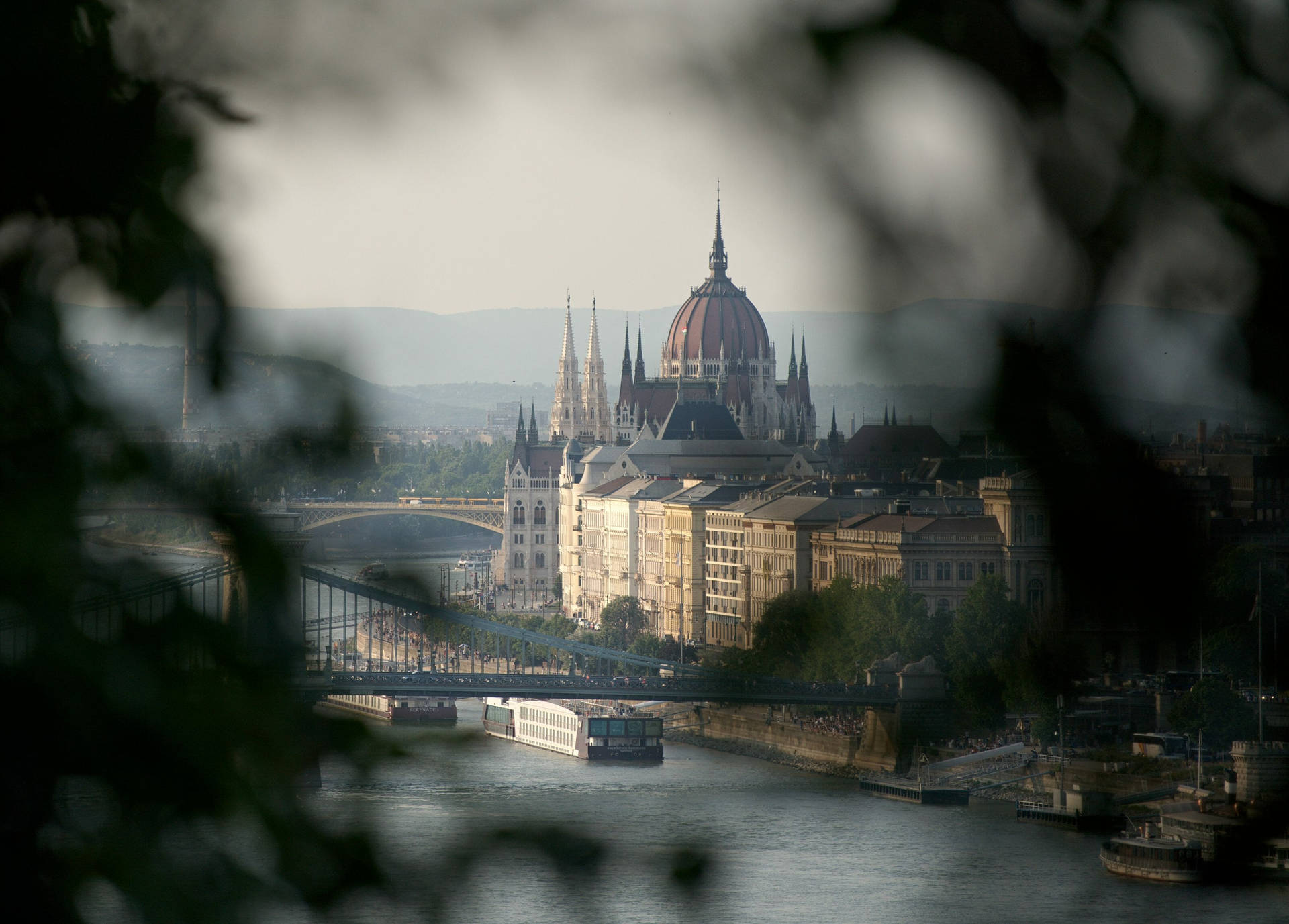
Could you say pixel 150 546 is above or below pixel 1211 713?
above

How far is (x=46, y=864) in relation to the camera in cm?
62

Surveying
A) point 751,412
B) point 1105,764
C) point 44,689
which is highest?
point 751,412

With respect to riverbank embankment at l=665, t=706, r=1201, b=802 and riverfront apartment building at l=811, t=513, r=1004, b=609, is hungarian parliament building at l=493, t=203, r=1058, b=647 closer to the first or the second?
riverfront apartment building at l=811, t=513, r=1004, b=609

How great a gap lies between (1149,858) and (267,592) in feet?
11.2

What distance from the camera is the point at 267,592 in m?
0.60

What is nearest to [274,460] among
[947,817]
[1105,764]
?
[947,817]

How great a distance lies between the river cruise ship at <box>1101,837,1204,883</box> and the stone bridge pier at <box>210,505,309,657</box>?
1.16 m

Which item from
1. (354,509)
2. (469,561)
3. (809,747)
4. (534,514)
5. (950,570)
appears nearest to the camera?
(354,509)

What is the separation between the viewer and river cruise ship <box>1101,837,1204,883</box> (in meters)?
2.16

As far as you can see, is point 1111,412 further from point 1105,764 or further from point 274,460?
point 1105,764

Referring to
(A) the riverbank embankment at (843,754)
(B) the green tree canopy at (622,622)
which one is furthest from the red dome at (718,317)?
(B) the green tree canopy at (622,622)

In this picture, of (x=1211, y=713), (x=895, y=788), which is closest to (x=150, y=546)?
(x=1211, y=713)

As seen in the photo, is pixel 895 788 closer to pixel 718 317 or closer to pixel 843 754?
pixel 843 754

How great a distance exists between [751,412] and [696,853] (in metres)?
36.8
